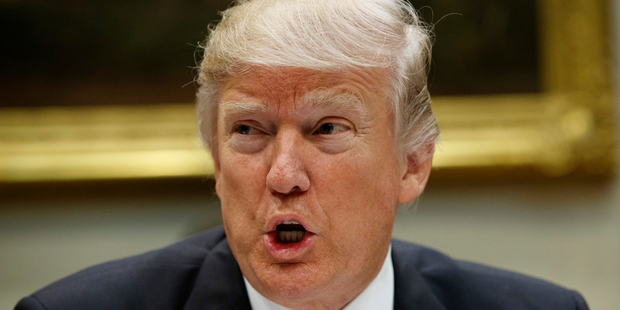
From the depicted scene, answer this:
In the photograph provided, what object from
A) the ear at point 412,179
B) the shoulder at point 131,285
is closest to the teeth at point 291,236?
the ear at point 412,179

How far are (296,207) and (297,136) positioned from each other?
192mm

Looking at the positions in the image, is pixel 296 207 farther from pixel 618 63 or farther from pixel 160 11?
pixel 618 63

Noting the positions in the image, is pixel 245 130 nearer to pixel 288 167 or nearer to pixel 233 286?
pixel 288 167

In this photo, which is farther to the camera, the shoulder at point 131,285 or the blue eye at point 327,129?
the shoulder at point 131,285

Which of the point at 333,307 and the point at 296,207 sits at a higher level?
the point at 296,207

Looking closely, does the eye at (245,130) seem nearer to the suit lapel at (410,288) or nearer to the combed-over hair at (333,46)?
the combed-over hair at (333,46)

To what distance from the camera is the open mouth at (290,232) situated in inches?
59.6

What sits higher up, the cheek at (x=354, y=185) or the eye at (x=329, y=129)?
the eye at (x=329, y=129)

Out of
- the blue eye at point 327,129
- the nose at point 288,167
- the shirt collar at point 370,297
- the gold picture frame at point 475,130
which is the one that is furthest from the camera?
the gold picture frame at point 475,130

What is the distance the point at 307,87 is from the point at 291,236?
41 centimetres

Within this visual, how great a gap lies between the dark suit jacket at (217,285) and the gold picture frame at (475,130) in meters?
1.64

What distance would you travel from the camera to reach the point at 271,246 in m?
1.47

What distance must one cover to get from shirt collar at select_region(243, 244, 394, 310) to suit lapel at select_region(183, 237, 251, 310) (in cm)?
3

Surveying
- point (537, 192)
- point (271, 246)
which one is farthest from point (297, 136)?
point (537, 192)
